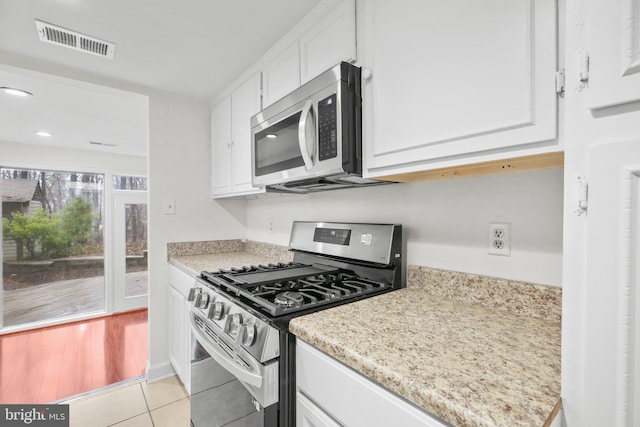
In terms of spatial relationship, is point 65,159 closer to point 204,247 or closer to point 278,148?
point 204,247

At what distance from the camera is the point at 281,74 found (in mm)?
1568

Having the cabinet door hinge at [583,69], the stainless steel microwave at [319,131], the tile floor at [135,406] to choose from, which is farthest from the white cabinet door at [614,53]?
the tile floor at [135,406]

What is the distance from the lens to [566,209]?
51 cm

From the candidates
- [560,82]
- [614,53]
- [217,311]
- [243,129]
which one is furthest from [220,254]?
[614,53]

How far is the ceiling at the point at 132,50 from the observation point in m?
1.36

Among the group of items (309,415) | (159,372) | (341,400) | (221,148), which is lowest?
(159,372)

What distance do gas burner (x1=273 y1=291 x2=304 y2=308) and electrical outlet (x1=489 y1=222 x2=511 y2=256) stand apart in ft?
2.33

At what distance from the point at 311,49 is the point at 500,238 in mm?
1129

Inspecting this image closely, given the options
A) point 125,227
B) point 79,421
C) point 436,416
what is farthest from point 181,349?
point 125,227

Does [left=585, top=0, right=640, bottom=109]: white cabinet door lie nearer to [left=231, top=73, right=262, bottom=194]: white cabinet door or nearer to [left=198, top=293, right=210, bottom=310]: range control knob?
[left=198, top=293, right=210, bottom=310]: range control knob

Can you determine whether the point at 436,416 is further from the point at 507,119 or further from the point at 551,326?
the point at 507,119

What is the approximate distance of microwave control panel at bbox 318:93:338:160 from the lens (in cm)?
114

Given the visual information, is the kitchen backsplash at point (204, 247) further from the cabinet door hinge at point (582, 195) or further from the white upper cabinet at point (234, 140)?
the cabinet door hinge at point (582, 195)

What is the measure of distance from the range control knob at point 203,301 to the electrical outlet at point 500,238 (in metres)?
1.22
